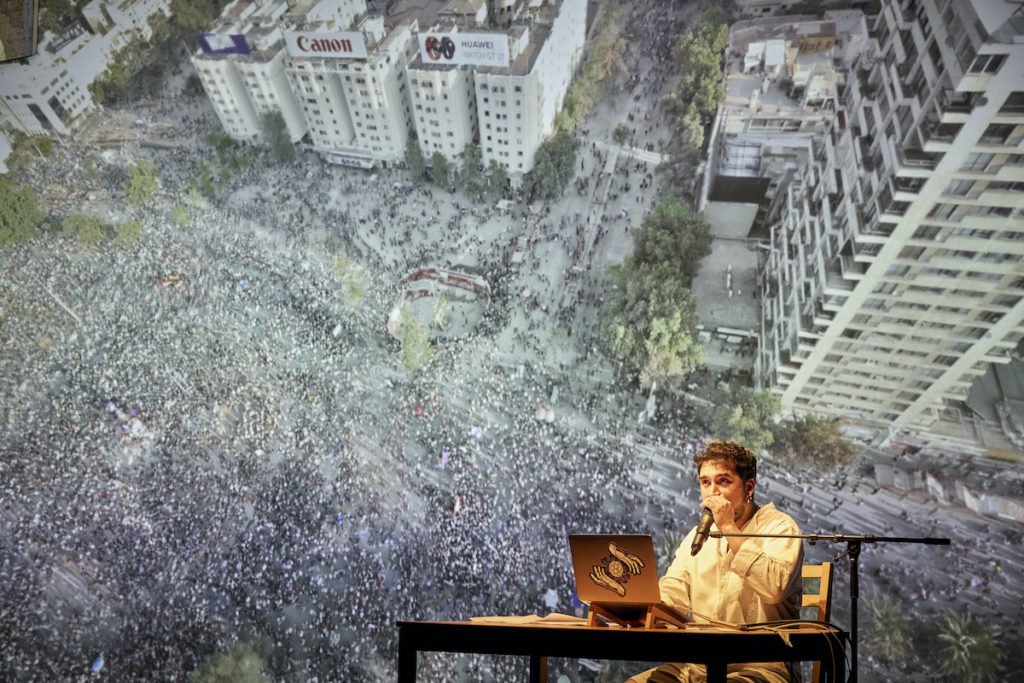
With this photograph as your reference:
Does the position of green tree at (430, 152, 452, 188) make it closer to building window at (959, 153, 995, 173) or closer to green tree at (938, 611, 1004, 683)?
building window at (959, 153, 995, 173)

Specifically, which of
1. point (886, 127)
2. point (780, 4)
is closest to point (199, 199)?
point (780, 4)

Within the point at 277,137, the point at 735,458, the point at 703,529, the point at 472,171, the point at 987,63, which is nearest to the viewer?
the point at 703,529

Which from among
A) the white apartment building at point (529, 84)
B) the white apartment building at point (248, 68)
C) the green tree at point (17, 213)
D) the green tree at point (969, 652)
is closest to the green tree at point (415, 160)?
the white apartment building at point (529, 84)

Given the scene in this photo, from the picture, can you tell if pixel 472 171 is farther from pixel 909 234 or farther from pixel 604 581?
pixel 604 581

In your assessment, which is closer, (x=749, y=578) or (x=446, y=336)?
(x=749, y=578)

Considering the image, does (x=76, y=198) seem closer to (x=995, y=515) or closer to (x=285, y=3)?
(x=285, y=3)

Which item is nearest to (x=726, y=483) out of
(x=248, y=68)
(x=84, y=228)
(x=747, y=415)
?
(x=747, y=415)

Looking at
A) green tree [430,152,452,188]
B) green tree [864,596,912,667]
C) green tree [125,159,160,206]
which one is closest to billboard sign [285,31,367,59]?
green tree [430,152,452,188]

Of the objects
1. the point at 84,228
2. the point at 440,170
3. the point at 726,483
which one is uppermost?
the point at 726,483
